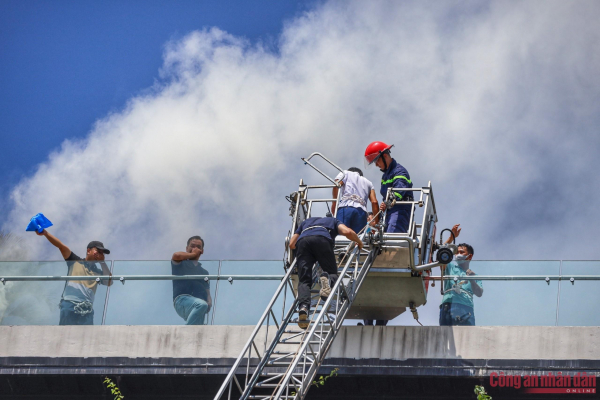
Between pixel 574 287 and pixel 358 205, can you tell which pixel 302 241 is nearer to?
pixel 358 205

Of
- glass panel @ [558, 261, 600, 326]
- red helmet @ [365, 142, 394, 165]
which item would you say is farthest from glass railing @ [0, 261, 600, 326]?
red helmet @ [365, 142, 394, 165]

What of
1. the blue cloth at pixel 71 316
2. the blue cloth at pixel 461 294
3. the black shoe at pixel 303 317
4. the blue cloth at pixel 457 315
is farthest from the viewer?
the blue cloth at pixel 71 316

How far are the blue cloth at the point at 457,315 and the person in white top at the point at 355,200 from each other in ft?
5.66

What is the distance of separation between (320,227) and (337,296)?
3.29 feet

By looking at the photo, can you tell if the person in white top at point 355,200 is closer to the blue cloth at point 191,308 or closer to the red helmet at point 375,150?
→ the red helmet at point 375,150

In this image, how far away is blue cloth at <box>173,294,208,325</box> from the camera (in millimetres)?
15523

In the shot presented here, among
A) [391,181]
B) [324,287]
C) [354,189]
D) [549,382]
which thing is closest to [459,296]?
[549,382]

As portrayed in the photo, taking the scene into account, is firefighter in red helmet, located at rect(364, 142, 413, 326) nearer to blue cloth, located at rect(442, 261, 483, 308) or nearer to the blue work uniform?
the blue work uniform

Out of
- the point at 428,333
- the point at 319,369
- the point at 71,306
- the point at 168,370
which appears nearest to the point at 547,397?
the point at 428,333

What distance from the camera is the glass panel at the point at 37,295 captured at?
1609 centimetres

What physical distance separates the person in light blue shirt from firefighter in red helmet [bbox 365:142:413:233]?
1.00 metres

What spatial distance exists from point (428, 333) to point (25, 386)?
6221mm

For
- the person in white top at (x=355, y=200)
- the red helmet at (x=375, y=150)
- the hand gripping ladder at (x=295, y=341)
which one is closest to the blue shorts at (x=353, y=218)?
the person in white top at (x=355, y=200)

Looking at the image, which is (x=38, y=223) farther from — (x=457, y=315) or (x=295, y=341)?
(x=457, y=315)
